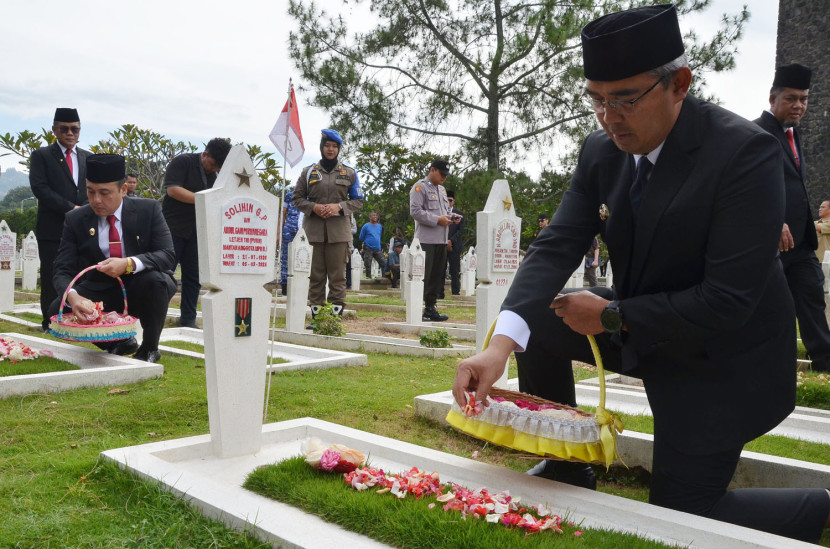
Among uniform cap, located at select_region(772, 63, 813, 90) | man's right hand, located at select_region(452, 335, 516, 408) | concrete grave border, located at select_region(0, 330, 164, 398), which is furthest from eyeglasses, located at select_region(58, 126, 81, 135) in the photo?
uniform cap, located at select_region(772, 63, 813, 90)

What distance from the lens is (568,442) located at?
2496 millimetres

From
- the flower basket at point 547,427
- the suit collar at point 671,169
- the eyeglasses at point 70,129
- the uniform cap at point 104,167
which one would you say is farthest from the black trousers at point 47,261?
the suit collar at point 671,169

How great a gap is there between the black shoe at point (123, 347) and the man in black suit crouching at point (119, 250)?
0.20 metres

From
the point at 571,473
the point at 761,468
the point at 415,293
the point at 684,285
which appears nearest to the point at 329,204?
the point at 415,293

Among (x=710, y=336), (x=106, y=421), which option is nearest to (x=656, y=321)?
(x=710, y=336)

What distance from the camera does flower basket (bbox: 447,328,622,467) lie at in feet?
8.23

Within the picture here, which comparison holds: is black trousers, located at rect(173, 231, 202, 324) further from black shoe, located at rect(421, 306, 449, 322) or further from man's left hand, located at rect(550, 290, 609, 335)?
man's left hand, located at rect(550, 290, 609, 335)

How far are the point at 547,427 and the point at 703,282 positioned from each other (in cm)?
76

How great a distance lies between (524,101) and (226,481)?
49.9 feet

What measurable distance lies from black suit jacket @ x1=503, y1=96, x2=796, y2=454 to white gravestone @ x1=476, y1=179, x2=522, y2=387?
2392 millimetres

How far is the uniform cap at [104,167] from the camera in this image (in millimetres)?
5039

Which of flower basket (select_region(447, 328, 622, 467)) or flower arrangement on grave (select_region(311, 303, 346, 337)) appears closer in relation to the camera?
flower basket (select_region(447, 328, 622, 467))

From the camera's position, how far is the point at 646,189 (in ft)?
8.02

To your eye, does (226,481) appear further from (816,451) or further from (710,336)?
(816,451)
